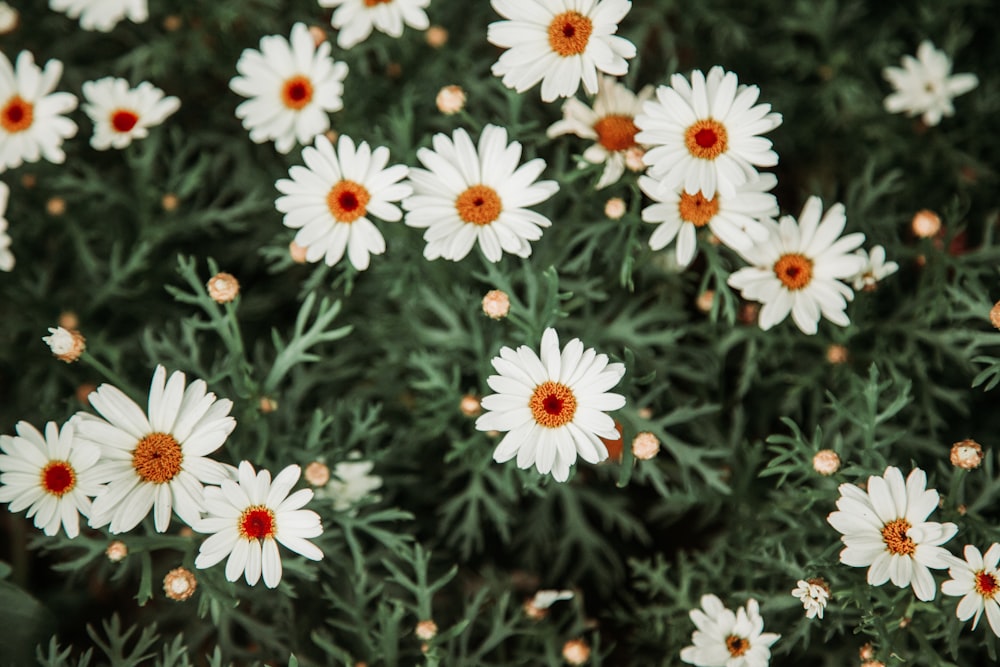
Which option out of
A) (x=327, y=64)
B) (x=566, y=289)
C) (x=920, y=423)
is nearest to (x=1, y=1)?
(x=327, y=64)

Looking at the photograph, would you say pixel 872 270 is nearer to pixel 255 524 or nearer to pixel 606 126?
pixel 606 126

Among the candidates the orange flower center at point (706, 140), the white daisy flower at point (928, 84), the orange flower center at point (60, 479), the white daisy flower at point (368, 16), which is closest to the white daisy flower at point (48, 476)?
the orange flower center at point (60, 479)

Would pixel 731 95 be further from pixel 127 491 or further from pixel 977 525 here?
pixel 127 491

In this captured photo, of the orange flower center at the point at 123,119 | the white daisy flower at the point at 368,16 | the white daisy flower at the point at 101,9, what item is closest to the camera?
the white daisy flower at the point at 368,16

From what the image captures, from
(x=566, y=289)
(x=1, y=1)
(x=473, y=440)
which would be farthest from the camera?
(x=1, y=1)

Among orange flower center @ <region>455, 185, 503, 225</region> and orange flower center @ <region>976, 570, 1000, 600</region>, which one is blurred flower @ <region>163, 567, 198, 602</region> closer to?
orange flower center @ <region>455, 185, 503, 225</region>

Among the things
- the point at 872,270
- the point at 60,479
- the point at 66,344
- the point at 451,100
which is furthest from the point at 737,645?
the point at 66,344

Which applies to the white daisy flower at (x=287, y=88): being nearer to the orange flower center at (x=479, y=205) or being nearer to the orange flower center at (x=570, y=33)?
the orange flower center at (x=479, y=205)

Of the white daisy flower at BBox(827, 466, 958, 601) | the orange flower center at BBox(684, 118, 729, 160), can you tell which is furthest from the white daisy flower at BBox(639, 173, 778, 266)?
the white daisy flower at BBox(827, 466, 958, 601)
